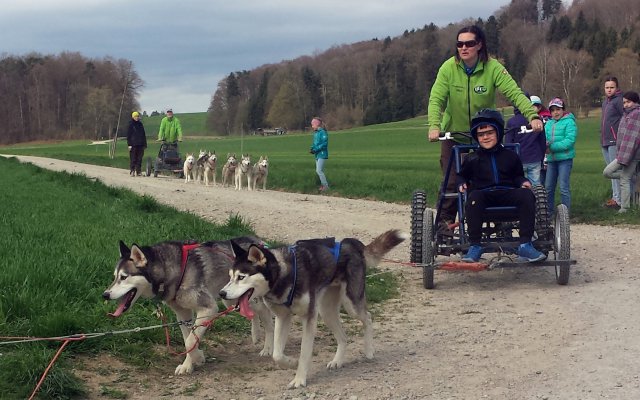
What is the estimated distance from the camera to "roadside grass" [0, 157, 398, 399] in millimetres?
4391

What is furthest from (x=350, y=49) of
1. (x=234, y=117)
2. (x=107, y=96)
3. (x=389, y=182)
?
(x=389, y=182)

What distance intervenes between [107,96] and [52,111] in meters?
28.3

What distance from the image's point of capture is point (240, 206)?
50.3 ft

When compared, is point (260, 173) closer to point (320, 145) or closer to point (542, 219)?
point (320, 145)

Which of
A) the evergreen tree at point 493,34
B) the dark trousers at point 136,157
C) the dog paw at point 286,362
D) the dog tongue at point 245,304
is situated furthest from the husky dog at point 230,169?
the evergreen tree at point 493,34

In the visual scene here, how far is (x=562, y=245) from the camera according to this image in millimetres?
7559

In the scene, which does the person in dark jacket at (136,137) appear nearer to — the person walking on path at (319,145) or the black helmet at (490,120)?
the person walking on path at (319,145)

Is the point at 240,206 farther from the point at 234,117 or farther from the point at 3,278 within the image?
the point at 234,117

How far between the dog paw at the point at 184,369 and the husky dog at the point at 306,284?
671mm

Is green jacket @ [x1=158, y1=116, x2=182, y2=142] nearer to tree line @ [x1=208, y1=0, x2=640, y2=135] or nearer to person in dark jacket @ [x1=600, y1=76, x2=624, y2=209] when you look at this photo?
person in dark jacket @ [x1=600, y1=76, x2=624, y2=209]

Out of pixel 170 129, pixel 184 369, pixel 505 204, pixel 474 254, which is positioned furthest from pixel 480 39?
pixel 170 129

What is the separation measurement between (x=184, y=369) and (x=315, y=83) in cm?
11487

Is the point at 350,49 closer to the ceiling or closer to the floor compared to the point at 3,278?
closer to the ceiling

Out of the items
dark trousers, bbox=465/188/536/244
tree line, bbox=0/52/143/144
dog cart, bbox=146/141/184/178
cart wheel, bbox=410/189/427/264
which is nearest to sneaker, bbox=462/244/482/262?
dark trousers, bbox=465/188/536/244
